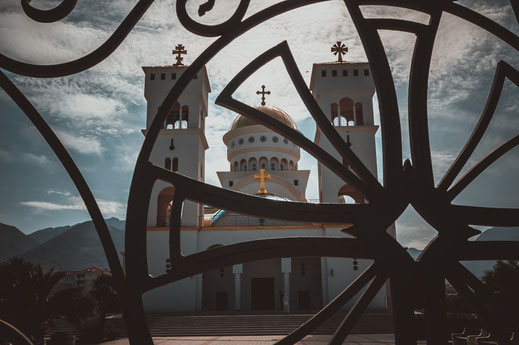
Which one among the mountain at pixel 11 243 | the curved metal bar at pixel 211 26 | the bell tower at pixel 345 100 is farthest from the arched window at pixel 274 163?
the mountain at pixel 11 243

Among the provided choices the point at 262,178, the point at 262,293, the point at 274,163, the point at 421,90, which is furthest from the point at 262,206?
the point at 274,163

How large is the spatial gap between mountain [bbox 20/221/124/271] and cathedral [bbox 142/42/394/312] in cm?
9880

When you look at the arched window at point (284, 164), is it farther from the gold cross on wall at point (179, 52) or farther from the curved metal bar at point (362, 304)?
the curved metal bar at point (362, 304)

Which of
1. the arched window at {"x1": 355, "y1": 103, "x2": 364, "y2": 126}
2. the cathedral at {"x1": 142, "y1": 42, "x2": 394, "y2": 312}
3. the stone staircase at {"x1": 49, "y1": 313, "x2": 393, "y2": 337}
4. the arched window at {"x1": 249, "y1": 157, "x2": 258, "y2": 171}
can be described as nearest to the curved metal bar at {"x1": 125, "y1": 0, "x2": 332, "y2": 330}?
the stone staircase at {"x1": 49, "y1": 313, "x2": 393, "y2": 337}

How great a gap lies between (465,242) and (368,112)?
71.9 ft

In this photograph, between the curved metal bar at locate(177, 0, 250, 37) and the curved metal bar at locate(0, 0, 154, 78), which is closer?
the curved metal bar at locate(0, 0, 154, 78)

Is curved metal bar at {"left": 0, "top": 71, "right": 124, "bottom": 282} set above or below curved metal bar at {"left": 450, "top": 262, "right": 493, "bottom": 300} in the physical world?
above

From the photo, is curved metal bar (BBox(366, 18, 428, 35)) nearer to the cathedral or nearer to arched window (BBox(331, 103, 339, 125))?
the cathedral

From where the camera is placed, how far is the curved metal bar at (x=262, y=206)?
107 inches

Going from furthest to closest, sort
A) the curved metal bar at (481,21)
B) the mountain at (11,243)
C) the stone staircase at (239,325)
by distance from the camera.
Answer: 1. the mountain at (11,243)
2. the stone staircase at (239,325)
3. the curved metal bar at (481,21)

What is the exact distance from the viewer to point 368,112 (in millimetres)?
23906

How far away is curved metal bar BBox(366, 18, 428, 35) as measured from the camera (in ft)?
9.98

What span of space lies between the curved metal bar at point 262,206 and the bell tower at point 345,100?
20336 millimetres

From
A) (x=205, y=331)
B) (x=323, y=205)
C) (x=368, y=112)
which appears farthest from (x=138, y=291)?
(x=368, y=112)
